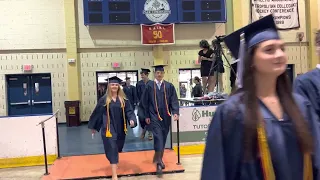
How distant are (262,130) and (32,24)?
13.8 meters

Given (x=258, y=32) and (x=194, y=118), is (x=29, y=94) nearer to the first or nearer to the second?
(x=194, y=118)

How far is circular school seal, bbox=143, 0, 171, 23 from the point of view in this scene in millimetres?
13570

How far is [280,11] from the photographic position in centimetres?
1450

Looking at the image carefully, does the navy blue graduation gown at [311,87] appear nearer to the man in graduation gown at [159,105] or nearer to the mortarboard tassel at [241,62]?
the mortarboard tassel at [241,62]

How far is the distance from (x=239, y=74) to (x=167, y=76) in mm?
12963

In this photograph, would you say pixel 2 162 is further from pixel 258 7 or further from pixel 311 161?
pixel 258 7

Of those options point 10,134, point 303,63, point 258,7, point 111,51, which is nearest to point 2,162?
point 10,134

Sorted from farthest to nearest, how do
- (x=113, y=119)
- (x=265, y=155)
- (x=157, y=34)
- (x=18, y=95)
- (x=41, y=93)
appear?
(x=41, y=93) < (x=18, y=95) < (x=157, y=34) < (x=113, y=119) < (x=265, y=155)

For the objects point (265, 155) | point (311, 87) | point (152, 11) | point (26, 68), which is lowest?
point (265, 155)

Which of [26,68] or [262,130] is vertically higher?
[26,68]

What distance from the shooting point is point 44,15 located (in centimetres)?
1398

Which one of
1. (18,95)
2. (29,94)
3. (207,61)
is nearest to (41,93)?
(29,94)

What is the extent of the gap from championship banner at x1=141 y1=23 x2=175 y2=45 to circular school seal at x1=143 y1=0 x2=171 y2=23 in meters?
0.29

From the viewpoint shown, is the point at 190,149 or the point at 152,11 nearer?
the point at 190,149
